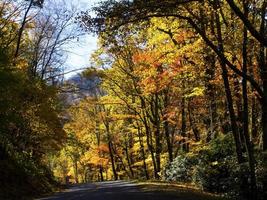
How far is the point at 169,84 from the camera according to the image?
96.4 ft

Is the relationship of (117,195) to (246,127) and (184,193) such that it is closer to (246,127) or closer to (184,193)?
(184,193)

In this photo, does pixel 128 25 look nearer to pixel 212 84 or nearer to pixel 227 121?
pixel 212 84

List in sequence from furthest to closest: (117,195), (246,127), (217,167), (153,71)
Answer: (153,71)
(217,167)
(117,195)
(246,127)

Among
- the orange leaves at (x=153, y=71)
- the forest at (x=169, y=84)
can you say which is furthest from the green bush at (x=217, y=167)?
the orange leaves at (x=153, y=71)

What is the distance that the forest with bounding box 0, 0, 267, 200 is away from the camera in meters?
16.2

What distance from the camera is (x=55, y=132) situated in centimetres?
3058

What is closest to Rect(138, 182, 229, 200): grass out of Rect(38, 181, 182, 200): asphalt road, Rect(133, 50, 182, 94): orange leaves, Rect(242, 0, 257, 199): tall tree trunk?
Rect(38, 181, 182, 200): asphalt road

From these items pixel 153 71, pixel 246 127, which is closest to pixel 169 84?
pixel 153 71

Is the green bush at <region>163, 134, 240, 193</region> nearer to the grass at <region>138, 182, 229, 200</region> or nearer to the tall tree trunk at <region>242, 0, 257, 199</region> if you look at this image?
the grass at <region>138, 182, 229, 200</region>

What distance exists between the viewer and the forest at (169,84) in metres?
16.2

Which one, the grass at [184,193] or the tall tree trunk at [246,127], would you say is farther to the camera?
the tall tree trunk at [246,127]

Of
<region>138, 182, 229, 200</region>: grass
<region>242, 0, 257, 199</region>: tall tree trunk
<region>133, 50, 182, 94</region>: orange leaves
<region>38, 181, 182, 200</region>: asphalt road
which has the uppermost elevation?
<region>133, 50, 182, 94</region>: orange leaves

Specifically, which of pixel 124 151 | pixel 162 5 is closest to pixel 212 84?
pixel 162 5

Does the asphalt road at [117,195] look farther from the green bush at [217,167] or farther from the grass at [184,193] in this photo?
the green bush at [217,167]
